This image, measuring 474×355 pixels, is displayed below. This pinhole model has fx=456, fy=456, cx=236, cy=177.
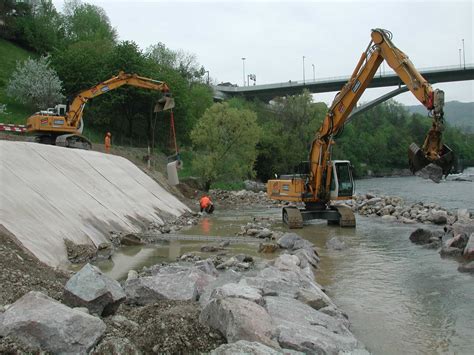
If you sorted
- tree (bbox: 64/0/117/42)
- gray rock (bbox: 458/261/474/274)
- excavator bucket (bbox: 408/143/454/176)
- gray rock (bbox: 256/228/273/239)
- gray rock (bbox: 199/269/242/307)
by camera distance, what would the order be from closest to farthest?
gray rock (bbox: 199/269/242/307) < gray rock (bbox: 458/261/474/274) < excavator bucket (bbox: 408/143/454/176) < gray rock (bbox: 256/228/273/239) < tree (bbox: 64/0/117/42)

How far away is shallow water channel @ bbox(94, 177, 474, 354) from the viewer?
639 centimetres

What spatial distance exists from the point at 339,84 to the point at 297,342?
7448 centimetres

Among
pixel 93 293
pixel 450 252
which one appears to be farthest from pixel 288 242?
pixel 93 293

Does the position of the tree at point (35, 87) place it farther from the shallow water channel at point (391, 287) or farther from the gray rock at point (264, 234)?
the gray rock at point (264, 234)

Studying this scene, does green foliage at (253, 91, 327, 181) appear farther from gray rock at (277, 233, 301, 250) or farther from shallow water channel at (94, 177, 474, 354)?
gray rock at (277, 233, 301, 250)

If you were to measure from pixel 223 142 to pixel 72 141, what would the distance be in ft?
53.1

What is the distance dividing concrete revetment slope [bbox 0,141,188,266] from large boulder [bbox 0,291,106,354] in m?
5.09

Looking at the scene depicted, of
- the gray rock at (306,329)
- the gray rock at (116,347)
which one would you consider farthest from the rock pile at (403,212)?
the gray rock at (116,347)

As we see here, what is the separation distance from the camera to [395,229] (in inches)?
717

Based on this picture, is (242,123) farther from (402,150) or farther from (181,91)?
(402,150)

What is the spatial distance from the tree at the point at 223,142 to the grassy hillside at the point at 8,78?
14879mm

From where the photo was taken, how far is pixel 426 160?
1220cm

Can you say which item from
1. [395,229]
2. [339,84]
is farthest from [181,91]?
[339,84]

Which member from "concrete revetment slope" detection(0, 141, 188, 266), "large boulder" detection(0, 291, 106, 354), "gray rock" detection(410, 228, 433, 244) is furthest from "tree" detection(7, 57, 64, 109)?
"large boulder" detection(0, 291, 106, 354)
